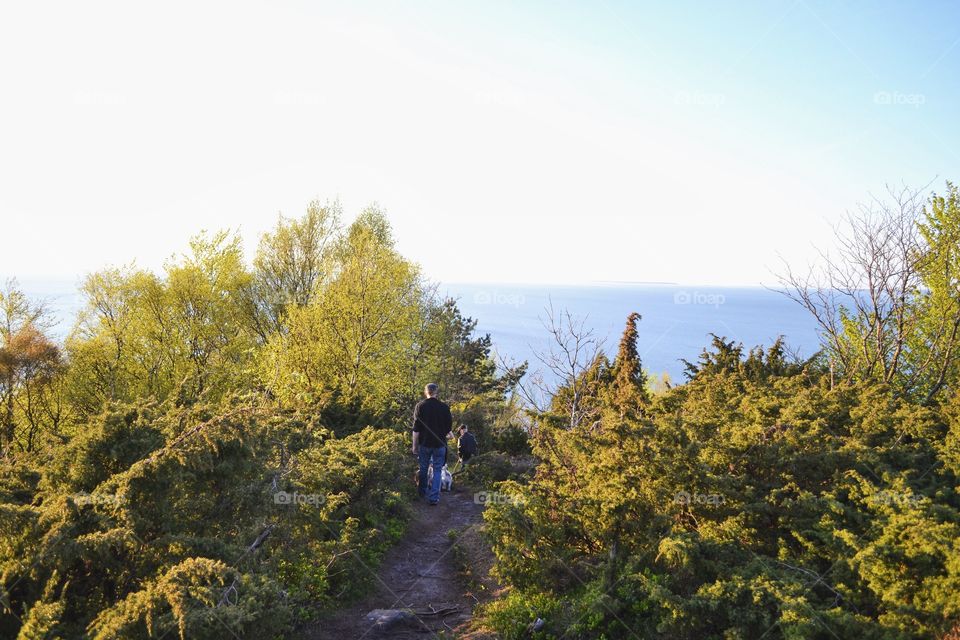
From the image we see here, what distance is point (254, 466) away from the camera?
5758 mm

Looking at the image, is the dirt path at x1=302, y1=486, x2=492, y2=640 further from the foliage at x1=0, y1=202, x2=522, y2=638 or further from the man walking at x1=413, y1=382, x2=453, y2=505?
the man walking at x1=413, y1=382, x2=453, y2=505

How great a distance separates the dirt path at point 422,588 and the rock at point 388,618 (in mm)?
16

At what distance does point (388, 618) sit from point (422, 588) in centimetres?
144

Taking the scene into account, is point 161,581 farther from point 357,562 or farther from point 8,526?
point 357,562

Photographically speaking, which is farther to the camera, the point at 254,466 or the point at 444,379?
the point at 444,379

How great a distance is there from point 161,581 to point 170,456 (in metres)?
1.10

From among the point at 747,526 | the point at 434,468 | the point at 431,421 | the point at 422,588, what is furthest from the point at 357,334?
the point at 747,526

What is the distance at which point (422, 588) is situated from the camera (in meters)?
7.62

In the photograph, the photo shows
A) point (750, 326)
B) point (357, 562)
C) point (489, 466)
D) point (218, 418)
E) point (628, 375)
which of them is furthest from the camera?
point (750, 326)

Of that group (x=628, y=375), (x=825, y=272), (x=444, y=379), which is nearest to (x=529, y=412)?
(x=628, y=375)

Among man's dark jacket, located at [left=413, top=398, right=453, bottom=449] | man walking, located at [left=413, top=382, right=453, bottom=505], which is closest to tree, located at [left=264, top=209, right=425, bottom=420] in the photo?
man walking, located at [left=413, top=382, right=453, bottom=505]

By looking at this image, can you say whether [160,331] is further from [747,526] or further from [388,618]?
[747,526]

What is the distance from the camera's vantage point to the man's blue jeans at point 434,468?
10562 mm

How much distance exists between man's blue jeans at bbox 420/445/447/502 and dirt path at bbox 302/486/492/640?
1.26 ft
